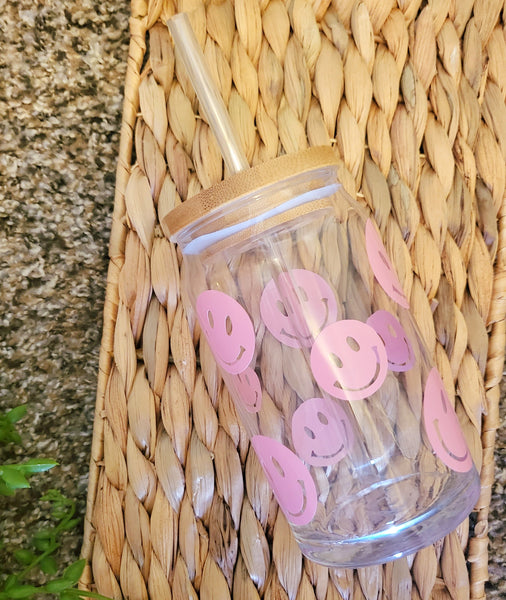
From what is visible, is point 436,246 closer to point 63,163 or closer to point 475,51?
point 475,51

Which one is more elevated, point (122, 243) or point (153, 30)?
point (153, 30)

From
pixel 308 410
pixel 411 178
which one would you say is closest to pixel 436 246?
pixel 411 178

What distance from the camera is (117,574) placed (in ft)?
1.41

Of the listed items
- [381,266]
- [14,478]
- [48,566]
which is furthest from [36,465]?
[381,266]

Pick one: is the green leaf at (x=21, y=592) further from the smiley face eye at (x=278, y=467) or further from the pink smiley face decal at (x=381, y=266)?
the pink smiley face decal at (x=381, y=266)

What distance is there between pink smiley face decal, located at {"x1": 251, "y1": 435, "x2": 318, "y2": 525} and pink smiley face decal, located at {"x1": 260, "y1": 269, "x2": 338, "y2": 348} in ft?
0.20

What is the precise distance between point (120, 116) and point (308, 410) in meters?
0.27

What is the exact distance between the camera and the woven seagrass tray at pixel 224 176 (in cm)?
42

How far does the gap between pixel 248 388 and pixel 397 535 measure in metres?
0.12

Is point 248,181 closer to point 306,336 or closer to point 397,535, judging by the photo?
point 306,336

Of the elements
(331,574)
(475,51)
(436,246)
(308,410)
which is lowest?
(331,574)

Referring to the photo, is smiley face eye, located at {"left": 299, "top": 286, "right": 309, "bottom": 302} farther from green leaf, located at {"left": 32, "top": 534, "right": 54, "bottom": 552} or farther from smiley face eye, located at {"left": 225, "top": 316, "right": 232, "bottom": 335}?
green leaf, located at {"left": 32, "top": 534, "right": 54, "bottom": 552}

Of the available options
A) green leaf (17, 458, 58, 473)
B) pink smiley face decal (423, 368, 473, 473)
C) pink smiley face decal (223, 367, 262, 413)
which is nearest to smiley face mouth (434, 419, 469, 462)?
pink smiley face decal (423, 368, 473, 473)

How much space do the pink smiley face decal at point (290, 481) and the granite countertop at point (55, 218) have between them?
17cm
